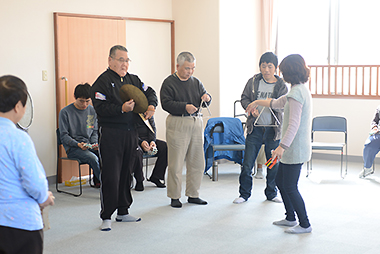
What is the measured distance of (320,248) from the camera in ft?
10.4

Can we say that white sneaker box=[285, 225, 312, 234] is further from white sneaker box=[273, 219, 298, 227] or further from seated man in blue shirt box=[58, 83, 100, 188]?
seated man in blue shirt box=[58, 83, 100, 188]

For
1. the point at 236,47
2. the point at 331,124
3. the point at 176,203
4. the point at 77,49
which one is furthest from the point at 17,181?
the point at 236,47

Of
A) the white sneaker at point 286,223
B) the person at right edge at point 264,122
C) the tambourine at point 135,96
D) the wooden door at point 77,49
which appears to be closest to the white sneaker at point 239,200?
the person at right edge at point 264,122

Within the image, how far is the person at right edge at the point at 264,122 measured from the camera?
14.1 feet

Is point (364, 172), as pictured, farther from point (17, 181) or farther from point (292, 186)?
point (17, 181)

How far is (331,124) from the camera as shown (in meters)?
6.16

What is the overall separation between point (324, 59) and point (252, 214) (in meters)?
4.09

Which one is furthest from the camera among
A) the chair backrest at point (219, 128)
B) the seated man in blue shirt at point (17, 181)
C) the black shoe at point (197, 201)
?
the chair backrest at point (219, 128)

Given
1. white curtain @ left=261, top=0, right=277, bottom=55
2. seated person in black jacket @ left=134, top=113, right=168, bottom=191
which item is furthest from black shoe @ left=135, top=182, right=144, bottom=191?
white curtain @ left=261, top=0, right=277, bottom=55

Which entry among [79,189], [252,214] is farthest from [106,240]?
[79,189]

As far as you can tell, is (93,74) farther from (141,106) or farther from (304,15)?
(304,15)

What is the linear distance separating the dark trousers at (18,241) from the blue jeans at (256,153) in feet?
9.40

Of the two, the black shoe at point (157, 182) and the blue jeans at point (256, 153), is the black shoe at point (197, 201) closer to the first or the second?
the blue jeans at point (256, 153)

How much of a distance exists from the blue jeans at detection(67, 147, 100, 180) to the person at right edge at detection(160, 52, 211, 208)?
0.98 metres
